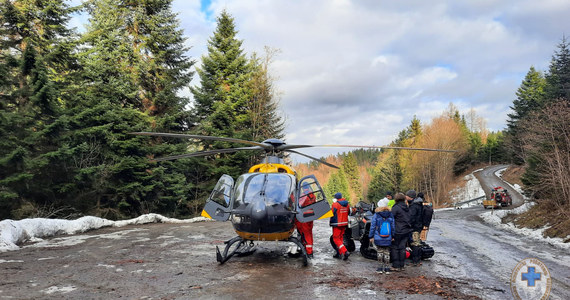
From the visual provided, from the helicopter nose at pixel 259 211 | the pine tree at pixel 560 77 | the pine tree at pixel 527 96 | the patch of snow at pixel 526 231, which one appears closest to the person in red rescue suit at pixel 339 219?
the helicopter nose at pixel 259 211

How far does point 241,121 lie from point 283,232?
759 inches

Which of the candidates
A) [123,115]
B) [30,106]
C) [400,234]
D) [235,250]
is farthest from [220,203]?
[123,115]

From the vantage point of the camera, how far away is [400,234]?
7043 millimetres

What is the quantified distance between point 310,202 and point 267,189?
119 centimetres

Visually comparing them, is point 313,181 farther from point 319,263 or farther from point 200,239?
point 200,239

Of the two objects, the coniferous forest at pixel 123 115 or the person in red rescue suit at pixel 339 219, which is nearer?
the person in red rescue suit at pixel 339 219

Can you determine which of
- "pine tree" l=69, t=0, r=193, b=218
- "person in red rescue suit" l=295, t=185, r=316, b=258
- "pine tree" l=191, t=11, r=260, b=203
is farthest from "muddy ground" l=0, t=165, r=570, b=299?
"pine tree" l=191, t=11, r=260, b=203

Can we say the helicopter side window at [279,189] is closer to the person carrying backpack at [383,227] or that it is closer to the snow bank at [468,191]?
the person carrying backpack at [383,227]

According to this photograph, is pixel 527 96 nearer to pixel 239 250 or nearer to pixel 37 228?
pixel 239 250

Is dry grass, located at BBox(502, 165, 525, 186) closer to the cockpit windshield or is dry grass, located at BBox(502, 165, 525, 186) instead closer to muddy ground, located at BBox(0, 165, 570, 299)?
muddy ground, located at BBox(0, 165, 570, 299)

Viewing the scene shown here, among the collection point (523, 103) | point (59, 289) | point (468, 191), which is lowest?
point (468, 191)

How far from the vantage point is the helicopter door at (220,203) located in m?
7.74

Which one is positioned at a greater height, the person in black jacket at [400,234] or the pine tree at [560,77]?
the pine tree at [560,77]

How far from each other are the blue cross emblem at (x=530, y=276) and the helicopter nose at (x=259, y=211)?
16.2 feet
